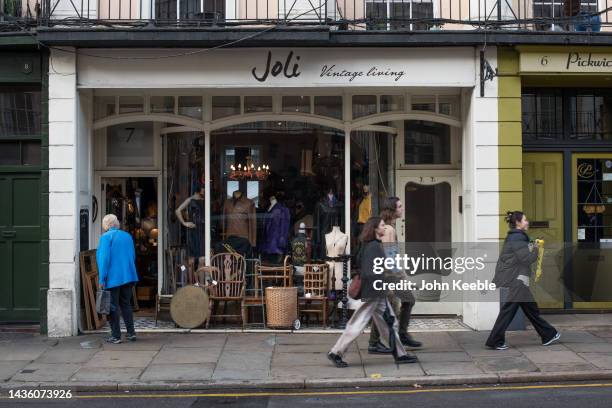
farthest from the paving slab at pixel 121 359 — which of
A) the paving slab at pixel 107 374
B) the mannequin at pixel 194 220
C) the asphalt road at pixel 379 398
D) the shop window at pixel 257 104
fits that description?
the shop window at pixel 257 104

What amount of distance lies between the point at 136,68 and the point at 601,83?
7599 millimetres

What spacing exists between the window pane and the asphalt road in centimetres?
481

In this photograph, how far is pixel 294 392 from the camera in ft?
28.6

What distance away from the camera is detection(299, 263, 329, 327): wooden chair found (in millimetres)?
12289

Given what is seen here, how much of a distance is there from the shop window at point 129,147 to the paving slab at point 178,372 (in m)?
4.73

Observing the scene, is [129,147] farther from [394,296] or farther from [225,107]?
[394,296]

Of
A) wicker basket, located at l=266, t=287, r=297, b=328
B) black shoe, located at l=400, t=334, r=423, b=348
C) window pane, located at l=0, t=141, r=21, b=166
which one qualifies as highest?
window pane, located at l=0, t=141, r=21, b=166

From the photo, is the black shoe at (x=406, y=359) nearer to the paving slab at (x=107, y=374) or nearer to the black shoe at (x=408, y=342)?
the black shoe at (x=408, y=342)

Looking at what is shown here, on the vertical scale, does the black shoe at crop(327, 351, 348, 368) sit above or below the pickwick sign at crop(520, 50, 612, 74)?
below

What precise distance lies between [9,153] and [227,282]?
401 cm

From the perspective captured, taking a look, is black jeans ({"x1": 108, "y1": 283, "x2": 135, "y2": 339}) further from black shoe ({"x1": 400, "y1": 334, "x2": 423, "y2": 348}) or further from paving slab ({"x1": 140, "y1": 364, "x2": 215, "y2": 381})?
black shoe ({"x1": 400, "y1": 334, "x2": 423, "y2": 348})

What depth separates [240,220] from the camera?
43.1ft

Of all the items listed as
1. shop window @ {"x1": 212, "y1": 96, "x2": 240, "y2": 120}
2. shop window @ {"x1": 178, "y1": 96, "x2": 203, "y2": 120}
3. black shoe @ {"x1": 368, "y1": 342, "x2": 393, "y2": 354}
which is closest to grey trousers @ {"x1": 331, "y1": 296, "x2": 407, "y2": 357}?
black shoe @ {"x1": 368, "y1": 342, "x2": 393, "y2": 354}

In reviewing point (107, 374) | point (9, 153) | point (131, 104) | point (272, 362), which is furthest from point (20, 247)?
point (272, 362)
